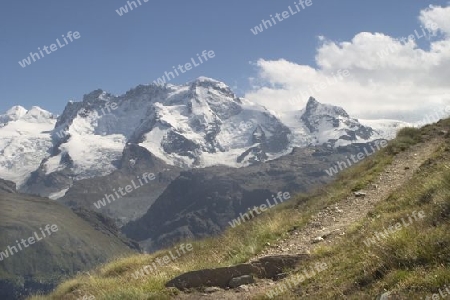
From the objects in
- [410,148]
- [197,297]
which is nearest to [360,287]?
[197,297]

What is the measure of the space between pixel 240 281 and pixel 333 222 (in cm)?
665

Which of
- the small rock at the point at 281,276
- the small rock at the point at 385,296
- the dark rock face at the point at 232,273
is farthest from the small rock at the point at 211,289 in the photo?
the small rock at the point at 385,296

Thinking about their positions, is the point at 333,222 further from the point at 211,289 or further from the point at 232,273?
the point at 211,289

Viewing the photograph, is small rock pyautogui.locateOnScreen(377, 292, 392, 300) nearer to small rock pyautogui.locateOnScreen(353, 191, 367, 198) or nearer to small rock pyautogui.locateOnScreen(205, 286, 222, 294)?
small rock pyautogui.locateOnScreen(205, 286, 222, 294)

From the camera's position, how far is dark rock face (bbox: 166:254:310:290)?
13852mm

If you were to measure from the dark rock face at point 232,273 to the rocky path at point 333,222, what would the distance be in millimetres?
422

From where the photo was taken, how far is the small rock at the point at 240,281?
13.5 m

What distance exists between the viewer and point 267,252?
16.8 metres

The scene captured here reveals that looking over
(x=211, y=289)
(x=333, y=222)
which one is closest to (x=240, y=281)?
(x=211, y=289)

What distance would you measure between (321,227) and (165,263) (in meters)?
6.36

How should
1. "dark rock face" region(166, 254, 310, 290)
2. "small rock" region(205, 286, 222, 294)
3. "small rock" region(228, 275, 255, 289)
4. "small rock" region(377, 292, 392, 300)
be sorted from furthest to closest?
1. "dark rock face" region(166, 254, 310, 290)
2. "small rock" region(228, 275, 255, 289)
3. "small rock" region(205, 286, 222, 294)
4. "small rock" region(377, 292, 392, 300)

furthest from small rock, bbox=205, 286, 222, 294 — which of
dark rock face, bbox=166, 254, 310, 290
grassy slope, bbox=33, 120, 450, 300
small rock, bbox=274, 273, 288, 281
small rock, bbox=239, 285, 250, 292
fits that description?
small rock, bbox=274, 273, 288, 281

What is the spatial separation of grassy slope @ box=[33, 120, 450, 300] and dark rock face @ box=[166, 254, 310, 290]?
2.14 feet

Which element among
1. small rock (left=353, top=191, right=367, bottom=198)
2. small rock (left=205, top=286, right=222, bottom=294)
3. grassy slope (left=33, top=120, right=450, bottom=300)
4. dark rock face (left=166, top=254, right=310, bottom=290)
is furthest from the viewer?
small rock (left=353, top=191, right=367, bottom=198)
